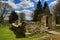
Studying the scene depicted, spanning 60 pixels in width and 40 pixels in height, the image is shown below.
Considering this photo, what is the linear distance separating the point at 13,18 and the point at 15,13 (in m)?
1.10

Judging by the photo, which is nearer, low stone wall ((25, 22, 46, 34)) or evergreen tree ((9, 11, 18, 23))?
low stone wall ((25, 22, 46, 34))

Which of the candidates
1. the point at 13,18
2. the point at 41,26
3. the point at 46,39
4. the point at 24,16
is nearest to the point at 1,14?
the point at 13,18

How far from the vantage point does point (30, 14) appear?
30531mm

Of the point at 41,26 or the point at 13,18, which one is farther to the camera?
the point at 13,18

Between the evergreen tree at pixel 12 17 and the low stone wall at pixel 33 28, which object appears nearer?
the low stone wall at pixel 33 28

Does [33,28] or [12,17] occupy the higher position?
[12,17]

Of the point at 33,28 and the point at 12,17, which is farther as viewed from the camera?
the point at 12,17

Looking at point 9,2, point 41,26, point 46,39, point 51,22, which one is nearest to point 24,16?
point 9,2

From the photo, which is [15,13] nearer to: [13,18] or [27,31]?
[13,18]

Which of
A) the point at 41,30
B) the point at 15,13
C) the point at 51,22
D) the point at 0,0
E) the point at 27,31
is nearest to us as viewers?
the point at 27,31

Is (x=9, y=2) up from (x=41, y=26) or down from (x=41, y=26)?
up

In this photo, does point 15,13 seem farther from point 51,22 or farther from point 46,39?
point 46,39

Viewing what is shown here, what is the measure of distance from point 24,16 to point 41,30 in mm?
19202

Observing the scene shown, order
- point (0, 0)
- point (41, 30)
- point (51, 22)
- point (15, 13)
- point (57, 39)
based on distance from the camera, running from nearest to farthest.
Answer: point (57, 39) → point (41, 30) → point (51, 22) → point (0, 0) → point (15, 13)
